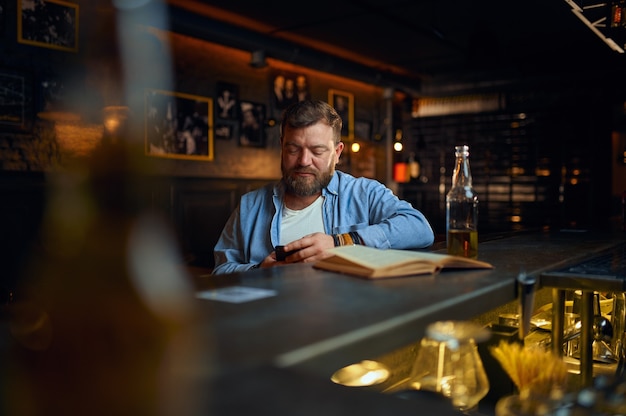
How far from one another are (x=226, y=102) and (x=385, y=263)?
5.58 meters

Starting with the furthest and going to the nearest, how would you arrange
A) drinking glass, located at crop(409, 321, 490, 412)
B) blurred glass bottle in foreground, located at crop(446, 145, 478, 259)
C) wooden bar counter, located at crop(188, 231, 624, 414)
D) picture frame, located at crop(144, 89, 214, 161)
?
picture frame, located at crop(144, 89, 214, 161), blurred glass bottle in foreground, located at crop(446, 145, 478, 259), drinking glass, located at crop(409, 321, 490, 412), wooden bar counter, located at crop(188, 231, 624, 414)

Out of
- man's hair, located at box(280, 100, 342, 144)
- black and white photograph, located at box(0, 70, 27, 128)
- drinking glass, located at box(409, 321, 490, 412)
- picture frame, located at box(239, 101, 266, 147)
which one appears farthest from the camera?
picture frame, located at box(239, 101, 266, 147)

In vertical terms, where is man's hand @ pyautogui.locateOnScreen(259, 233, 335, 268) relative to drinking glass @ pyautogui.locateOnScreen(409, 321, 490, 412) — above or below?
above

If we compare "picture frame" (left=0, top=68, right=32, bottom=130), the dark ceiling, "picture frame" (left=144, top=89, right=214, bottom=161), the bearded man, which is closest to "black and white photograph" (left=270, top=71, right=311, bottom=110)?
the dark ceiling

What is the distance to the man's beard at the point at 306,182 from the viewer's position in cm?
232

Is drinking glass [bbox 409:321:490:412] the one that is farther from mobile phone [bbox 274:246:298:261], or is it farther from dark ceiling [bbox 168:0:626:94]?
dark ceiling [bbox 168:0:626:94]

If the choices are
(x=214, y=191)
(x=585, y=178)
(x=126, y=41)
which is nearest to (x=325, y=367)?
(x=126, y=41)

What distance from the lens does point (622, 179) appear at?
364 inches

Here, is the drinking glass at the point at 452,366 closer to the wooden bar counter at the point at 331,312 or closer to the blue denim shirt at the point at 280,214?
the wooden bar counter at the point at 331,312

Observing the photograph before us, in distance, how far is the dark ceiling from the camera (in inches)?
217

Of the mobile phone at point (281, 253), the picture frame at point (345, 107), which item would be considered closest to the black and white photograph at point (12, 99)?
the mobile phone at point (281, 253)

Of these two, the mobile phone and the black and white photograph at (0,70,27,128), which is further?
the black and white photograph at (0,70,27,128)

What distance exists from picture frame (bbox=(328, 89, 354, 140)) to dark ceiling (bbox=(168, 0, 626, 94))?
21.2 inches

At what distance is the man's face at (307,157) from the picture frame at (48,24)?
11.4 feet
